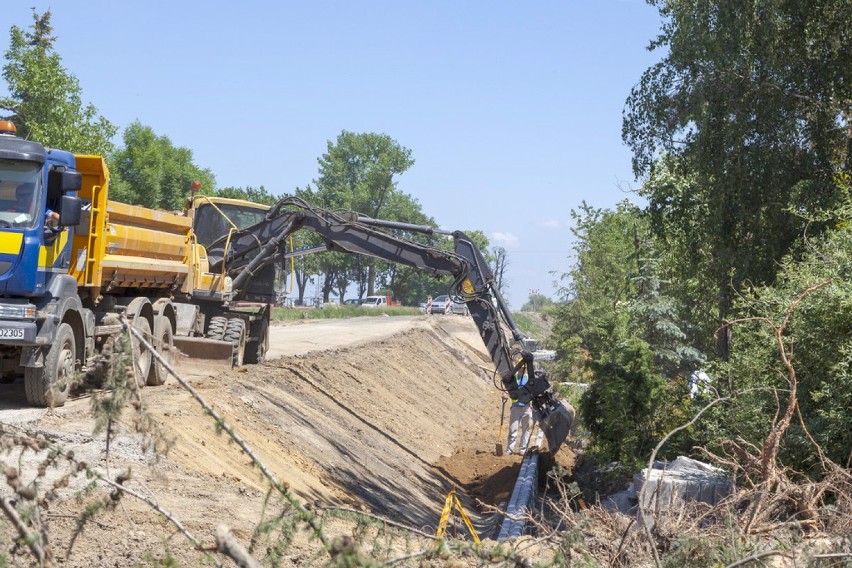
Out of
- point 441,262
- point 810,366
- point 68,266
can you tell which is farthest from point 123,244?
point 810,366

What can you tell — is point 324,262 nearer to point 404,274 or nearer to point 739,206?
point 404,274

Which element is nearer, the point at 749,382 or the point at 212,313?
the point at 749,382

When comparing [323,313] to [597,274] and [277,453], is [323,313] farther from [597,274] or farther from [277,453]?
[277,453]

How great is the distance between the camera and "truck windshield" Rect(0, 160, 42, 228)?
1172cm

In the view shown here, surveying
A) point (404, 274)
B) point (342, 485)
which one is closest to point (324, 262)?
point (404, 274)

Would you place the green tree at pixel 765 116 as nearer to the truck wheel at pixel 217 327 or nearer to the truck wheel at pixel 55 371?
the truck wheel at pixel 217 327

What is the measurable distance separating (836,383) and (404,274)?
103 m

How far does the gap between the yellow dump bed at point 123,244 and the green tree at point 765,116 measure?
9.63 m

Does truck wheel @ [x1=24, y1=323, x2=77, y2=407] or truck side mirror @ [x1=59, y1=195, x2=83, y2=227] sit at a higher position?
truck side mirror @ [x1=59, y1=195, x2=83, y2=227]

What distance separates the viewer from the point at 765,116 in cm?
1795

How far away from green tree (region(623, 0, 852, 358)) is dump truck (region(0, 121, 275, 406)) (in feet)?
32.1

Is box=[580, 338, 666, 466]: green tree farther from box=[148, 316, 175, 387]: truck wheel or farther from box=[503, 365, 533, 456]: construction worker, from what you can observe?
box=[148, 316, 175, 387]: truck wheel

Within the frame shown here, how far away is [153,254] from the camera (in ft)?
52.1

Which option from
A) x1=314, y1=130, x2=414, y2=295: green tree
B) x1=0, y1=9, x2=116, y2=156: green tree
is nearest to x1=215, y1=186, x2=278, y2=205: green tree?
x1=314, y1=130, x2=414, y2=295: green tree
